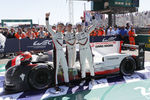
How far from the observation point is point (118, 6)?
23.9 m

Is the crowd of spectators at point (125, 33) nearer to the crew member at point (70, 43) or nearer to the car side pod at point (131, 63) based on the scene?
the car side pod at point (131, 63)

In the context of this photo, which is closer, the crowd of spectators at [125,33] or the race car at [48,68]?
the race car at [48,68]

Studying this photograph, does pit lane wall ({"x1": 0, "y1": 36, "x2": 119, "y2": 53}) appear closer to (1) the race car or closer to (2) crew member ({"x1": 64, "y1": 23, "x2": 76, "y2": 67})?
(1) the race car

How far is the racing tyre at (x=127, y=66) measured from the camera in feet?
14.9

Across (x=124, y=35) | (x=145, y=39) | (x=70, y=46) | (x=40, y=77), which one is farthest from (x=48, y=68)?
(x=145, y=39)

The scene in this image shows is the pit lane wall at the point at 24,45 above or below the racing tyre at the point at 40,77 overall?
above

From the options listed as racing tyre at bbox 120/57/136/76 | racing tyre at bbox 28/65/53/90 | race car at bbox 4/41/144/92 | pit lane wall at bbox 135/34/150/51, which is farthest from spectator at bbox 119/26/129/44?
racing tyre at bbox 28/65/53/90

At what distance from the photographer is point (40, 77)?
146 inches

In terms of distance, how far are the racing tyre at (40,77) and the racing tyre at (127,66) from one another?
7.04 ft

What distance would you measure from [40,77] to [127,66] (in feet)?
8.50

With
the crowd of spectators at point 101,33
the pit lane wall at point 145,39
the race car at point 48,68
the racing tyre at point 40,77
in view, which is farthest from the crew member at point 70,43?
the pit lane wall at point 145,39

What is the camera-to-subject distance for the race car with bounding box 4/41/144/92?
3486 mm

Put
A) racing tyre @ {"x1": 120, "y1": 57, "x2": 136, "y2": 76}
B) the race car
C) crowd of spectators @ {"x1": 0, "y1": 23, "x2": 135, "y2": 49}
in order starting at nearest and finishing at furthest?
the race car, racing tyre @ {"x1": 120, "y1": 57, "x2": 136, "y2": 76}, crowd of spectators @ {"x1": 0, "y1": 23, "x2": 135, "y2": 49}

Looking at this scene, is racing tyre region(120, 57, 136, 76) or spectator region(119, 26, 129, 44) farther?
spectator region(119, 26, 129, 44)
